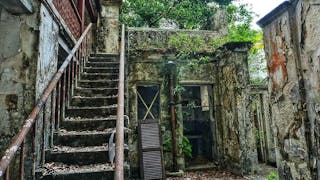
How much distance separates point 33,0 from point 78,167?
2112mm

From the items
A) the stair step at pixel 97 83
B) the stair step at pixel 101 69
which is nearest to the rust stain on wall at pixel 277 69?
the stair step at pixel 97 83

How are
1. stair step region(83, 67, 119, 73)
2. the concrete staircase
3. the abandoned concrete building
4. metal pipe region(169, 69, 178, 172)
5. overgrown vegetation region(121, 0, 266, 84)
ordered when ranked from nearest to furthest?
the abandoned concrete building → the concrete staircase → stair step region(83, 67, 119, 73) → metal pipe region(169, 69, 178, 172) → overgrown vegetation region(121, 0, 266, 84)

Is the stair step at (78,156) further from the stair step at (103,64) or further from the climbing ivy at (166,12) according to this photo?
the climbing ivy at (166,12)

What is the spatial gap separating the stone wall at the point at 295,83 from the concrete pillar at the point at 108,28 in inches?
306

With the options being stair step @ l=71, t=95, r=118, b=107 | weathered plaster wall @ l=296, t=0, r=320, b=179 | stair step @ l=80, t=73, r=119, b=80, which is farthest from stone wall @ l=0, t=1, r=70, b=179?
weathered plaster wall @ l=296, t=0, r=320, b=179

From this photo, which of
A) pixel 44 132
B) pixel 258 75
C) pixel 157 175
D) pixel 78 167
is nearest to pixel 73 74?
pixel 44 132

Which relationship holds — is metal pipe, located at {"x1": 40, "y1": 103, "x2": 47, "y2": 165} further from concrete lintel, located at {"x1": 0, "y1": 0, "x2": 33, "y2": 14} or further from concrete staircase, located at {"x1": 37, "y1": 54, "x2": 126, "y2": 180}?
concrete lintel, located at {"x1": 0, "y1": 0, "x2": 33, "y2": 14}

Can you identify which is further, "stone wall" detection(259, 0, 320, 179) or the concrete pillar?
the concrete pillar

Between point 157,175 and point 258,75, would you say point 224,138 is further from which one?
point 258,75

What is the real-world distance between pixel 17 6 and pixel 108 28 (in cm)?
732

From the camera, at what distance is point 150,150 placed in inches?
256

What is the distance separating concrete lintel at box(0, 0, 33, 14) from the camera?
257 cm

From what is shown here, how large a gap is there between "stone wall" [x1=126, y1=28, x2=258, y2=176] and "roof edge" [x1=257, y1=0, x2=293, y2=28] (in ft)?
16.2

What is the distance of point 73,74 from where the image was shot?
4.54 metres
